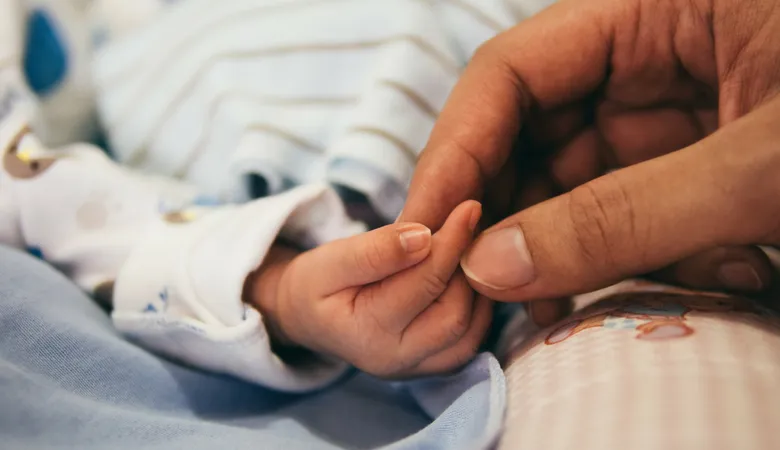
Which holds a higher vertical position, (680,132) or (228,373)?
(680,132)

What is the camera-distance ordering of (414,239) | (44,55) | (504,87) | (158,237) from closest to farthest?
(414,239) → (504,87) → (158,237) → (44,55)

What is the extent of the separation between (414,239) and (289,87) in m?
0.37

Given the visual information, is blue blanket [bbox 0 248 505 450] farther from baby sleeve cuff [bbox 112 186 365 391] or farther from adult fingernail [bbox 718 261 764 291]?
adult fingernail [bbox 718 261 764 291]

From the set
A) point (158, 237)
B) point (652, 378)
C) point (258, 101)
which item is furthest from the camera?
point (258, 101)

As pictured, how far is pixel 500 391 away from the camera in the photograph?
0.42 metres

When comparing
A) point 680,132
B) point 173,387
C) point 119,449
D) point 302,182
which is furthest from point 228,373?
point 680,132

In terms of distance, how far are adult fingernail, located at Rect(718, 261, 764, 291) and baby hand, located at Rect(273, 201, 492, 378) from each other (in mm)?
188

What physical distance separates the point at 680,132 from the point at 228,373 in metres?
0.49

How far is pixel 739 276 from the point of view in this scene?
0.50 meters

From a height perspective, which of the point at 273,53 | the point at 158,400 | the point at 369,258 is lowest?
the point at 158,400

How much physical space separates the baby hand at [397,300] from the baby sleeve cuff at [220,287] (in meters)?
0.05

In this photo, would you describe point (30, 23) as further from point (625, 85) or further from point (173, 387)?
point (625, 85)

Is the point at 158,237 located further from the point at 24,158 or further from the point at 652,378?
the point at 652,378

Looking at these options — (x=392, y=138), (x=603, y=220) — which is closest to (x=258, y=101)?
(x=392, y=138)
